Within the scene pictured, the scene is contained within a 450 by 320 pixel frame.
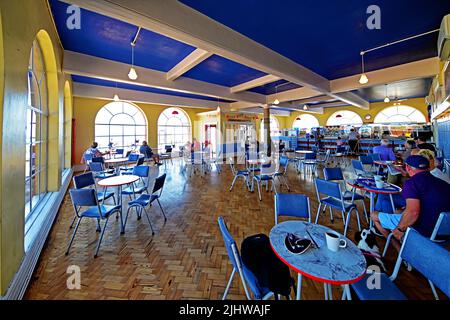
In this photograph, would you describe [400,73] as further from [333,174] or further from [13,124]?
[13,124]

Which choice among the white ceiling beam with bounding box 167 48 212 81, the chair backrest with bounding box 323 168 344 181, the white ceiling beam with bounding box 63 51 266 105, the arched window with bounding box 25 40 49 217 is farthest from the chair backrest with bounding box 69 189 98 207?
the chair backrest with bounding box 323 168 344 181

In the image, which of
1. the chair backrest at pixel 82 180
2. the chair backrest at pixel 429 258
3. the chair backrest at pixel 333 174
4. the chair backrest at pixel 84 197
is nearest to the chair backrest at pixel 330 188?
the chair backrest at pixel 333 174

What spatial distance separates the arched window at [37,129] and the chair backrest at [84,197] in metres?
0.77

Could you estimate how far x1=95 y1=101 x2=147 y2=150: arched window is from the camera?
30.3ft

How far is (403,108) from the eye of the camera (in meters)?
11.9

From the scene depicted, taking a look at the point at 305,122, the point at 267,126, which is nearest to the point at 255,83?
the point at 267,126

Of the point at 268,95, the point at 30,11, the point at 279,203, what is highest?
the point at 268,95

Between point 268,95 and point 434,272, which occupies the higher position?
point 268,95

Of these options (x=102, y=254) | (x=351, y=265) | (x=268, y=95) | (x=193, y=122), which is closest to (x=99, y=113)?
(x=193, y=122)

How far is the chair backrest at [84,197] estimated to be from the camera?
Answer: 246 centimetres

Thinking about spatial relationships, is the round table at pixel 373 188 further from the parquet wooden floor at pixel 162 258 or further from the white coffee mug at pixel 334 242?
the white coffee mug at pixel 334 242

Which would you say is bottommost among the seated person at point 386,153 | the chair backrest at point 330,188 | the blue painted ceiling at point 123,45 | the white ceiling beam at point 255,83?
the chair backrest at point 330,188
